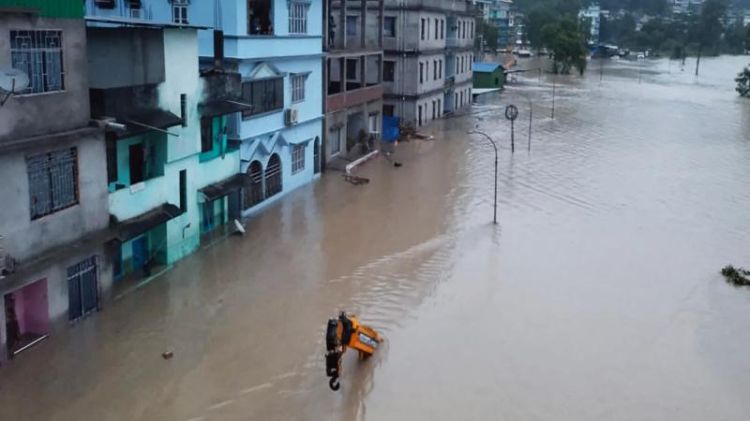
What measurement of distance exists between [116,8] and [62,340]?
13685 mm

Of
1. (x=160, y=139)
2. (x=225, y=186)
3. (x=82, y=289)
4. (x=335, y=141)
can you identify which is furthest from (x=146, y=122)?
(x=335, y=141)

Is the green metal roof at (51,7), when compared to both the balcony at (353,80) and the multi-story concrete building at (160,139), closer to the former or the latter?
the multi-story concrete building at (160,139)

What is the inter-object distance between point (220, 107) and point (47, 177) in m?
7.39

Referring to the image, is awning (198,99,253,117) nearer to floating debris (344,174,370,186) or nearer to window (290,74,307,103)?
window (290,74,307,103)

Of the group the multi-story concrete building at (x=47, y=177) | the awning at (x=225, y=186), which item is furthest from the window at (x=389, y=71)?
the multi-story concrete building at (x=47, y=177)

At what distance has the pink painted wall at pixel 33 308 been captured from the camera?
595 inches

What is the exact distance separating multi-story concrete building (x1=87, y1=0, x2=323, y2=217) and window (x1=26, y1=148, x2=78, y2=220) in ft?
24.5

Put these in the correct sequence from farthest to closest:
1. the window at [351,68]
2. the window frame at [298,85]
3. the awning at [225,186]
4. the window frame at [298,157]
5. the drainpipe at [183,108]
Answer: the window at [351,68], the window frame at [298,157], the window frame at [298,85], the awning at [225,186], the drainpipe at [183,108]

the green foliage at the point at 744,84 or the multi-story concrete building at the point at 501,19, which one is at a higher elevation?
the multi-story concrete building at the point at 501,19

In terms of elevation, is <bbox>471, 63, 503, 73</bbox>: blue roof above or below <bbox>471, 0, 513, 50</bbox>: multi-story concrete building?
below

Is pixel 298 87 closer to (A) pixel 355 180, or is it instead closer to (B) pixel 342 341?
(A) pixel 355 180

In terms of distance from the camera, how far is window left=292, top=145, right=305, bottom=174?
2889cm

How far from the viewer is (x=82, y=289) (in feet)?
53.9

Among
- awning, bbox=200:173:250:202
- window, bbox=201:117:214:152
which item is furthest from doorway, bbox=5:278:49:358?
window, bbox=201:117:214:152
